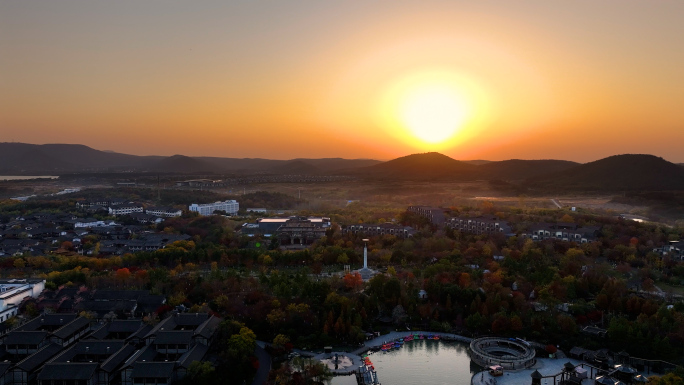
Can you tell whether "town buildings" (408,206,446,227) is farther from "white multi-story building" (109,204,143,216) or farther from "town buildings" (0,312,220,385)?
"white multi-story building" (109,204,143,216)

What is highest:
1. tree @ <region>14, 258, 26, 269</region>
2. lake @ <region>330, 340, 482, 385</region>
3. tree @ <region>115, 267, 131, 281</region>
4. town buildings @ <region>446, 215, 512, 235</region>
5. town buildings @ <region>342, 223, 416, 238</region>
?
town buildings @ <region>446, 215, 512, 235</region>

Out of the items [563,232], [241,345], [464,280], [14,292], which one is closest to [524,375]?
[464,280]

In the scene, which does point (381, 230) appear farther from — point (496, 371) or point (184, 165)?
point (184, 165)

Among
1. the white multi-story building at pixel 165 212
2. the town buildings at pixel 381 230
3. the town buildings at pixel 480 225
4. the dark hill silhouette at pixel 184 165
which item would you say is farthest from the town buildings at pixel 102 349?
the dark hill silhouette at pixel 184 165

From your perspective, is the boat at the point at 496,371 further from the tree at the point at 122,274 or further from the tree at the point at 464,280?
the tree at the point at 122,274

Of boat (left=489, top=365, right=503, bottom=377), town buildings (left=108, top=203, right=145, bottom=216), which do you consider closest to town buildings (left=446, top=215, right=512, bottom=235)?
boat (left=489, top=365, right=503, bottom=377)
